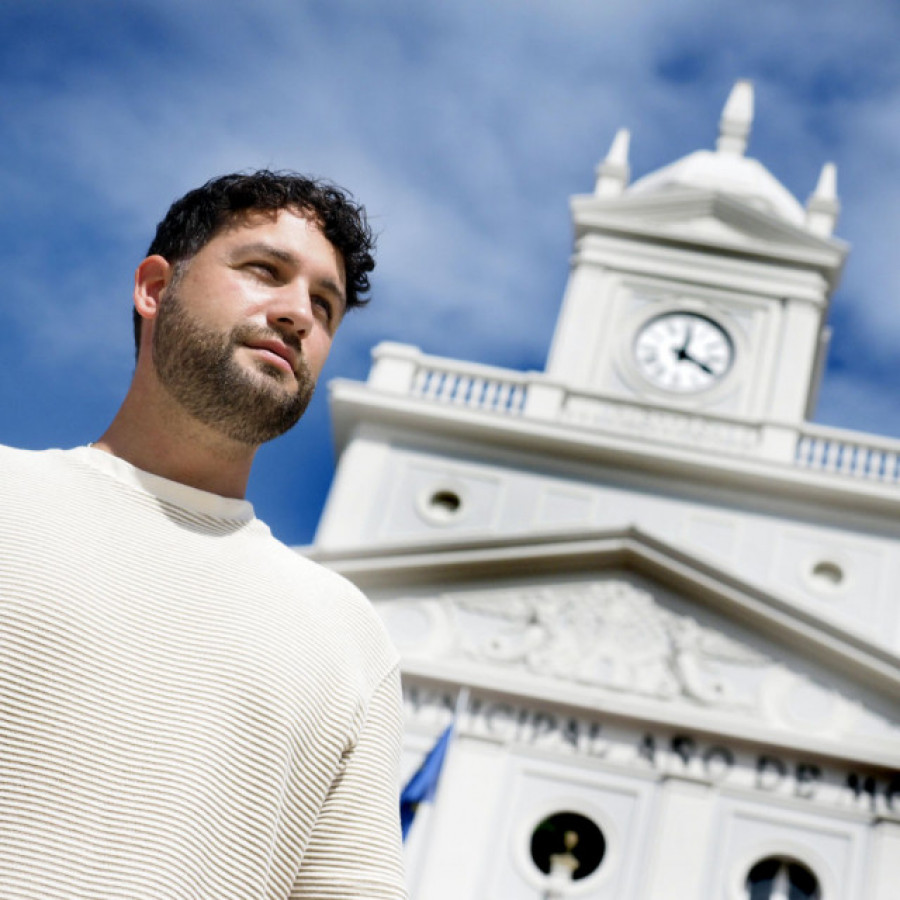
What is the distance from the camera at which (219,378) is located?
1.41 meters

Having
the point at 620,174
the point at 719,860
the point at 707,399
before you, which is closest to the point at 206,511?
the point at 719,860

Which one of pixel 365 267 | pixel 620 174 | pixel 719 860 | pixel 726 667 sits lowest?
pixel 365 267

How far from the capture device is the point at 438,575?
16688 mm

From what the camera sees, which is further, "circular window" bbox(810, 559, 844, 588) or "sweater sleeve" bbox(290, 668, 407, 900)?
"circular window" bbox(810, 559, 844, 588)

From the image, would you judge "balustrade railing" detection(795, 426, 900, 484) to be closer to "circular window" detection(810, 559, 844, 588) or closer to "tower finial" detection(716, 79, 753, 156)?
"circular window" detection(810, 559, 844, 588)

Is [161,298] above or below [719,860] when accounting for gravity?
below

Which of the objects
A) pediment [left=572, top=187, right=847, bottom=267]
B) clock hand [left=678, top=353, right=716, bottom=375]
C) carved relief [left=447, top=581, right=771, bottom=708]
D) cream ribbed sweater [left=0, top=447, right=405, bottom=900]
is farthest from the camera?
pediment [left=572, top=187, right=847, bottom=267]

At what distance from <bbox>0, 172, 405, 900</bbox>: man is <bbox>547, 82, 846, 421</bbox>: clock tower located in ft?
60.1

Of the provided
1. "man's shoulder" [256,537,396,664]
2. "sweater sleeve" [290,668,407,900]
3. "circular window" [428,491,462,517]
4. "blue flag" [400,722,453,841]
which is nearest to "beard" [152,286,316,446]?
"man's shoulder" [256,537,396,664]

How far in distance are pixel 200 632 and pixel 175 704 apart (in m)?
0.08

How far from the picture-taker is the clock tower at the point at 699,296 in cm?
2052

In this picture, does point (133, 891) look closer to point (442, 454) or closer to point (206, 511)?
point (206, 511)

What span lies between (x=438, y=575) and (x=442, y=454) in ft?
7.45

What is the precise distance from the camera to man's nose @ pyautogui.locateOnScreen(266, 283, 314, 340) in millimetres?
1453
